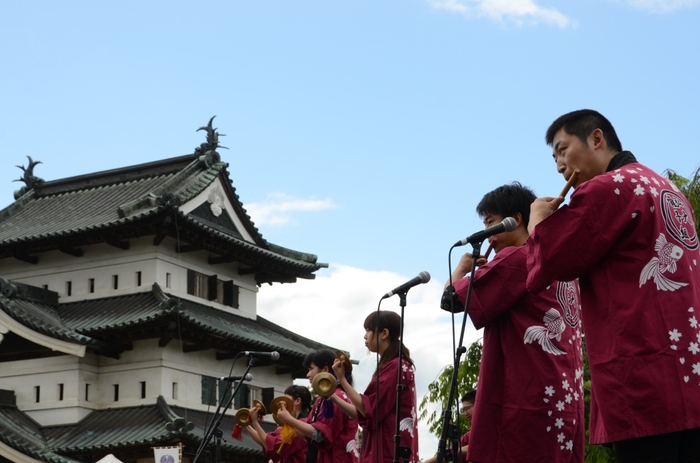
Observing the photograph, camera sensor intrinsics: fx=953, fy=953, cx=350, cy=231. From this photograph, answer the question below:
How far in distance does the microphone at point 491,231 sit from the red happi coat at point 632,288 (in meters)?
0.81

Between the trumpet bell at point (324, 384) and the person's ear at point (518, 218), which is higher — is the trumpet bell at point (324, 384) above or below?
below

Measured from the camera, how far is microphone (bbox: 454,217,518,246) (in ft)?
14.6

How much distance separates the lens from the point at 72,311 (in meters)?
22.4

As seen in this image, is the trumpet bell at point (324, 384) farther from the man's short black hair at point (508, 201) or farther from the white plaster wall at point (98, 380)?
the white plaster wall at point (98, 380)

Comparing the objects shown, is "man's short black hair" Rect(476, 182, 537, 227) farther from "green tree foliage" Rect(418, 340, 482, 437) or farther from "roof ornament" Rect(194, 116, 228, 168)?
"roof ornament" Rect(194, 116, 228, 168)

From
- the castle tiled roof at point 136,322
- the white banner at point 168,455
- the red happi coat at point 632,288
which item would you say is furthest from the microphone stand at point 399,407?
the castle tiled roof at point 136,322

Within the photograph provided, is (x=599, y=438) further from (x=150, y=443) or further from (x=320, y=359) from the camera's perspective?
(x=150, y=443)

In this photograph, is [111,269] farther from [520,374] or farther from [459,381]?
[520,374]

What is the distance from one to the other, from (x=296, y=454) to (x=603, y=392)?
20.6 ft

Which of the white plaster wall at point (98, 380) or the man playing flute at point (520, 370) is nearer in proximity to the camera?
the man playing flute at point (520, 370)

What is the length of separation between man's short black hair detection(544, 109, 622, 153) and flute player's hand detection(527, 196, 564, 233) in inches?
10.9

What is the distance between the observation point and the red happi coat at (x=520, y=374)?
4.34m

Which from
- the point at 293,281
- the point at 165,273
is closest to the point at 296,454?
the point at 165,273

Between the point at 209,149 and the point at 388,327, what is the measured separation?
64.3 feet
